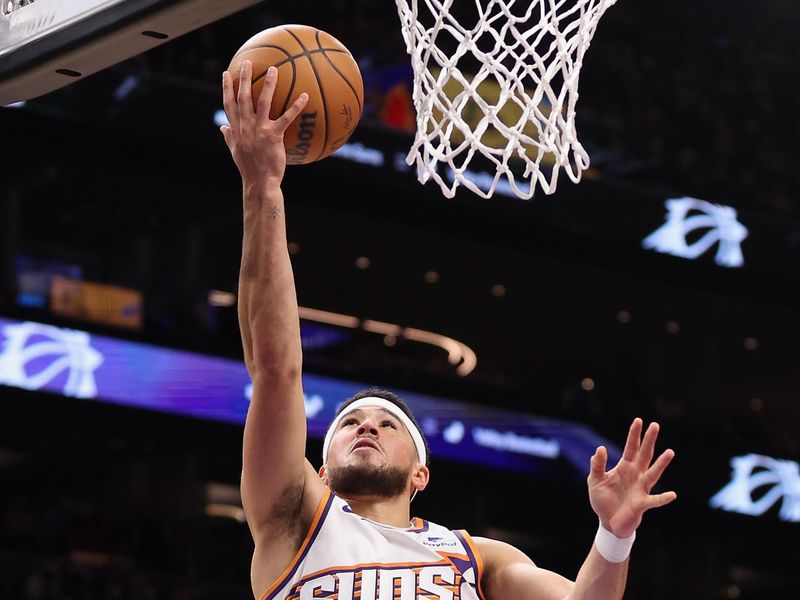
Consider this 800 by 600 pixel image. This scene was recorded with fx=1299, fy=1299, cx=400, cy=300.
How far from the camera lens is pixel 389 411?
3.29 m

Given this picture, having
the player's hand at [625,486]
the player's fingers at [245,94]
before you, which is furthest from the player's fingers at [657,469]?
the player's fingers at [245,94]

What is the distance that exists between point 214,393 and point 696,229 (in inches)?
181

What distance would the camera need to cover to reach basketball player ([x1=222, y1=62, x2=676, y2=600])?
2.63 meters

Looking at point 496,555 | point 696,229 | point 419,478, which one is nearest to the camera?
point 496,555

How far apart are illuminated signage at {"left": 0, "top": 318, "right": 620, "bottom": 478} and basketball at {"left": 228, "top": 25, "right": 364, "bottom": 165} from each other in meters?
6.44

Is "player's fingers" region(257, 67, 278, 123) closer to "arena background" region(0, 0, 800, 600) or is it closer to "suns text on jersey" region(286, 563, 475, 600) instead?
"suns text on jersey" region(286, 563, 475, 600)

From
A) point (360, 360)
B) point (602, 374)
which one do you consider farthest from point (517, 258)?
point (360, 360)

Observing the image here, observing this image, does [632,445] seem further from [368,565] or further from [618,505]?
[368,565]

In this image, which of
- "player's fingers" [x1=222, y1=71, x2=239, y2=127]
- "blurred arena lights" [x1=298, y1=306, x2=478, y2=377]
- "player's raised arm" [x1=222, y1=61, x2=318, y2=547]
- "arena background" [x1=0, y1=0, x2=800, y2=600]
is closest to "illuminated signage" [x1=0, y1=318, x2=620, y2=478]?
"arena background" [x1=0, y1=0, x2=800, y2=600]

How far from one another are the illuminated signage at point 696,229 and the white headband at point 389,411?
8.73 meters

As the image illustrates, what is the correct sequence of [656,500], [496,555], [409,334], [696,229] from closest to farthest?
[656,500]
[496,555]
[696,229]
[409,334]

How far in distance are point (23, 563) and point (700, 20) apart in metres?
9.80

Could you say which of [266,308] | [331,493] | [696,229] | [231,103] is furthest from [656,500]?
[696,229]

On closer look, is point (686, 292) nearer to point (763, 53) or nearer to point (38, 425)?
point (763, 53)
